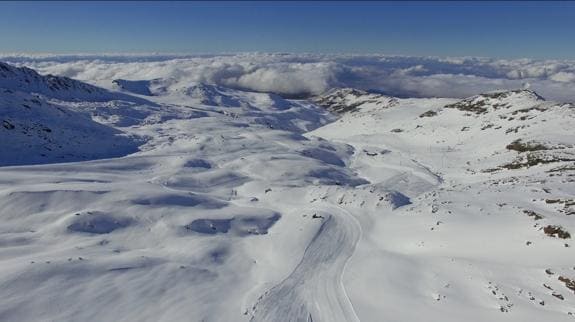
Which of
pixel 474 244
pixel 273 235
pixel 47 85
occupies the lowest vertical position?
pixel 273 235

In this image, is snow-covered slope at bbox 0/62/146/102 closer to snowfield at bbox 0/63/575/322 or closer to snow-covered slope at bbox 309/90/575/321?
snowfield at bbox 0/63/575/322

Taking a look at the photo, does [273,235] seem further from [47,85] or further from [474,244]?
[47,85]

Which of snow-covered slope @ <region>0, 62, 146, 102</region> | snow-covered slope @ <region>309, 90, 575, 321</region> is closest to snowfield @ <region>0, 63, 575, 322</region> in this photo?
snow-covered slope @ <region>309, 90, 575, 321</region>

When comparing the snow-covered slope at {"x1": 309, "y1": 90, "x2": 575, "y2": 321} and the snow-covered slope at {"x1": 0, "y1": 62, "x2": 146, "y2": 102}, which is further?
the snow-covered slope at {"x1": 0, "y1": 62, "x2": 146, "y2": 102}

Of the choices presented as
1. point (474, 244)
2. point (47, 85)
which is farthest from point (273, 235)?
point (47, 85)

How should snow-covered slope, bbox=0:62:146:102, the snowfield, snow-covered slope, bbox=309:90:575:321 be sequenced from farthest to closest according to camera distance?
snow-covered slope, bbox=0:62:146:102 < the snowfield < snow-covered slope, bbox=309:90:575:321

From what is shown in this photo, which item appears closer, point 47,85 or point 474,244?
point 474,244

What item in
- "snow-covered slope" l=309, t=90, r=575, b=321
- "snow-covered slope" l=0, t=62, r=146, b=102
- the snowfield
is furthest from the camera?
"snow-covered slope" l=0, t=62, r=146, b=102

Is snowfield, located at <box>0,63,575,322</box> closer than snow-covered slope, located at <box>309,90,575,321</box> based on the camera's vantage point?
No

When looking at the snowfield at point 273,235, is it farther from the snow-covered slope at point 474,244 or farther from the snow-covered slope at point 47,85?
the snow-covered slope at point 47,85
